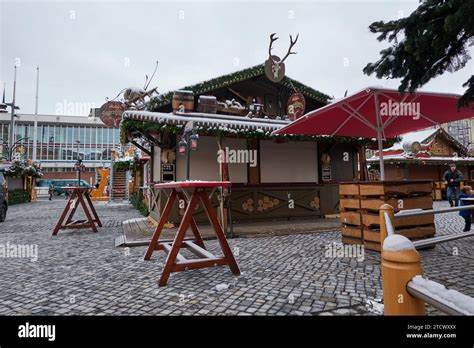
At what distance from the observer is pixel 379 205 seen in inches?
204

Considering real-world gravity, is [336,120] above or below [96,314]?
above

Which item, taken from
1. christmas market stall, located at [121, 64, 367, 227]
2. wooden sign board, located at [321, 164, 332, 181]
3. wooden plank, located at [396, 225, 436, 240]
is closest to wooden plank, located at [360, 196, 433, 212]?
wooden plank, located at [396, 225, 436, 240]

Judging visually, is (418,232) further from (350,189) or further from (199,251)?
(199,251)

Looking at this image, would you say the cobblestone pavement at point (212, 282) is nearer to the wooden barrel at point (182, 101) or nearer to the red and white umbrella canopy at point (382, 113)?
the red and white umbrella canopy at point (382, 113)

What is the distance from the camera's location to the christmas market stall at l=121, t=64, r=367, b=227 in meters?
8.70

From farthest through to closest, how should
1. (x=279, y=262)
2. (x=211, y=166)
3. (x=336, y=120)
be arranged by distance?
(x=211, y=166) → (x=336, y=120) → (x=279, y=262)

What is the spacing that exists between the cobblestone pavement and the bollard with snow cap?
175cm

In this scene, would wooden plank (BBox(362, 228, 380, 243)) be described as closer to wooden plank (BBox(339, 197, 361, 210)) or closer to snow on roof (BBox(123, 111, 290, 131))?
wooden plank (BBox(339, 197, 361, 210))

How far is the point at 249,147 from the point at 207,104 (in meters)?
2.09

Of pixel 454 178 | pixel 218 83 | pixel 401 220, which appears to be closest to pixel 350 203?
pixel 401 220
